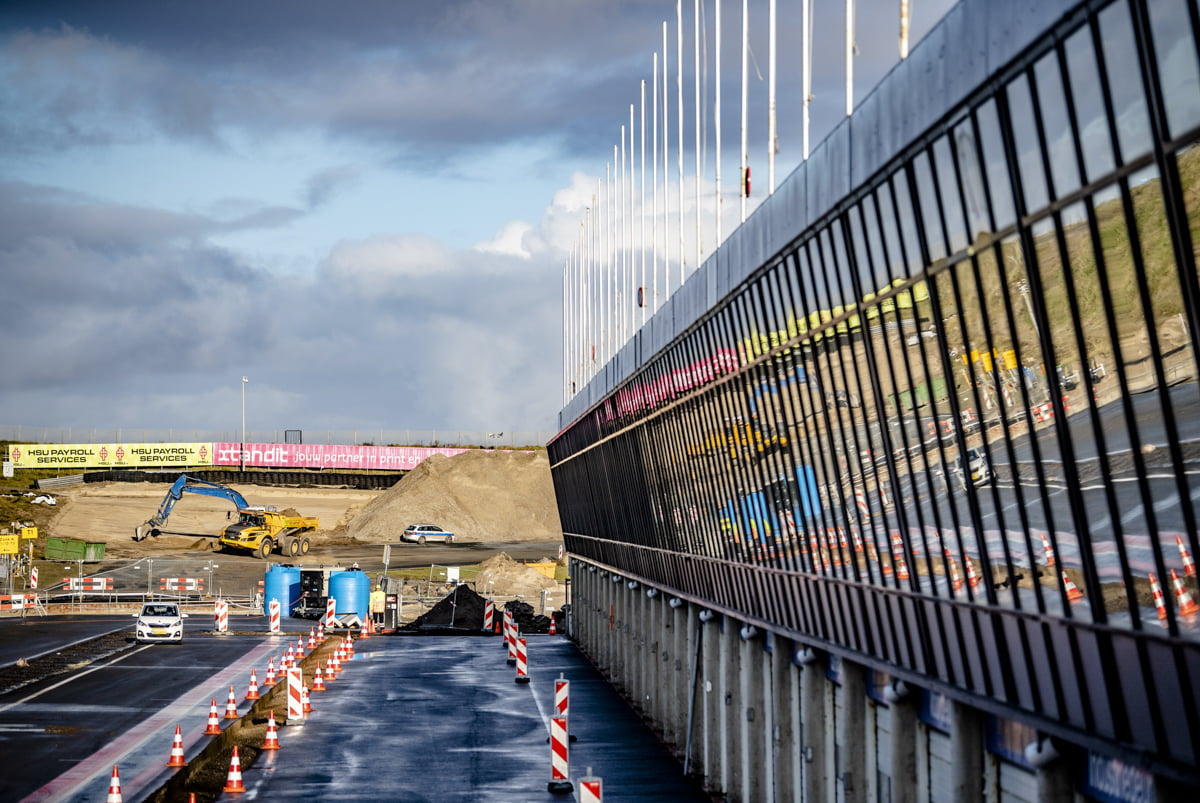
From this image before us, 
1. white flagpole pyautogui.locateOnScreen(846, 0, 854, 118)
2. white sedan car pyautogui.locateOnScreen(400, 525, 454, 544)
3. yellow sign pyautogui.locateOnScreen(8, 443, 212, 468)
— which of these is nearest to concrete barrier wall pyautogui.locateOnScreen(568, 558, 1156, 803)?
white flagpole pyautogui.locateOnScreen(846, 0, 854, 118)

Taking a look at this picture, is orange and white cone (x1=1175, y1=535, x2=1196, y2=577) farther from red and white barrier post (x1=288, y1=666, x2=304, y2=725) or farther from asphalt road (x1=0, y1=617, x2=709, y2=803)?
red and white barrier post (x1=288, y1=666, x2=304, y2=725)

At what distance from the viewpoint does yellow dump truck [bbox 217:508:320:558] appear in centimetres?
7194

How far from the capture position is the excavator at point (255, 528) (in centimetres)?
7206

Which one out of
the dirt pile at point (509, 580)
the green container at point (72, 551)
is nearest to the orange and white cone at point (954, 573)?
the dirt pile at point (509, 580)

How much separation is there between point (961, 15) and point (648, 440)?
18769 millimetres

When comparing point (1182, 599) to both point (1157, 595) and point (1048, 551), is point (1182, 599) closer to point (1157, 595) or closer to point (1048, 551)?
point (1157, 595)

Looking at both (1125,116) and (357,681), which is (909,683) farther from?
(357,681)

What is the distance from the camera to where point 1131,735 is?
9.75m

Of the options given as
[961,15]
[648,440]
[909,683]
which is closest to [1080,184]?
[961,15]

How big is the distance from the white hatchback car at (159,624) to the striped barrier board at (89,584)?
12532mm

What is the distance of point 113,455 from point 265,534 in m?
41.5

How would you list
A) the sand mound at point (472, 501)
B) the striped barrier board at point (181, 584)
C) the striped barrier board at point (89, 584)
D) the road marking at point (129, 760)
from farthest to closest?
the sand mound at point (472, 501)
the striped barrier board at point (181, 584)
the striped barrier board at point (89, 584)
the road marking at point (129, 760)

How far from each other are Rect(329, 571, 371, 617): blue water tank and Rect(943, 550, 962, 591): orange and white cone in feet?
136

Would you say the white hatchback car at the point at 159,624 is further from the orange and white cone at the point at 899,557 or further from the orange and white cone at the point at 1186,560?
the orange and white cone at the point at 1186,560
